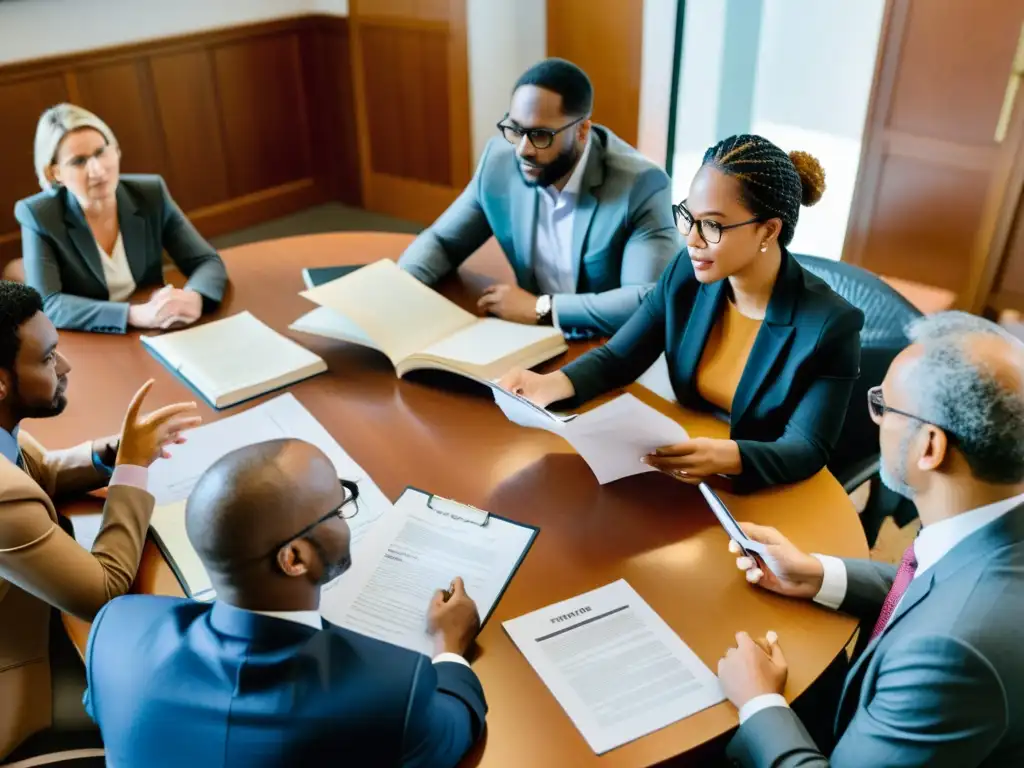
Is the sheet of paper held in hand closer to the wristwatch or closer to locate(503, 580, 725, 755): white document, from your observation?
locate(503, 580, 725, 755): white document

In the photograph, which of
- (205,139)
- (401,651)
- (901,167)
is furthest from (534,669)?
(205,139)

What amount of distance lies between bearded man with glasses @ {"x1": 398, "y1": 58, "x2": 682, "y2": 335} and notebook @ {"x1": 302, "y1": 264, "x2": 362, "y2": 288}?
16cm

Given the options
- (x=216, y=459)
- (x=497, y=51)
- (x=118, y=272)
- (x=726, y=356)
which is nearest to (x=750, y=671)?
(x=726, y=356)

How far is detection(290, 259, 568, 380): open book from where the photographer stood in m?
1.82

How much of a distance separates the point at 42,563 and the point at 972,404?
4.10ft

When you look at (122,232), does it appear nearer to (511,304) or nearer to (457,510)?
(511,304)

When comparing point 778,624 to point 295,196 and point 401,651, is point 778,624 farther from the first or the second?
point 295,196

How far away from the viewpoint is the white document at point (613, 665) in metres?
1.09

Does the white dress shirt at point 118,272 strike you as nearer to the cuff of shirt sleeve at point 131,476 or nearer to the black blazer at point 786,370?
the cuff of shirt sleeve at point 131,476

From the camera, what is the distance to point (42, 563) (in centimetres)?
124

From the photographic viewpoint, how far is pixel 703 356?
69.4 inches

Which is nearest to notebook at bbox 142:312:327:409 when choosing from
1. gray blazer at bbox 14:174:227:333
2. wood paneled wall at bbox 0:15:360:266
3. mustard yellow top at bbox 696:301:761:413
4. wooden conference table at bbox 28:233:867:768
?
wooden conference table at bbox 28:233:867:768

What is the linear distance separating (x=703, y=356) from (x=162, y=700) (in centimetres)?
118

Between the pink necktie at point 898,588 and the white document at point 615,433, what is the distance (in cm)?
39
